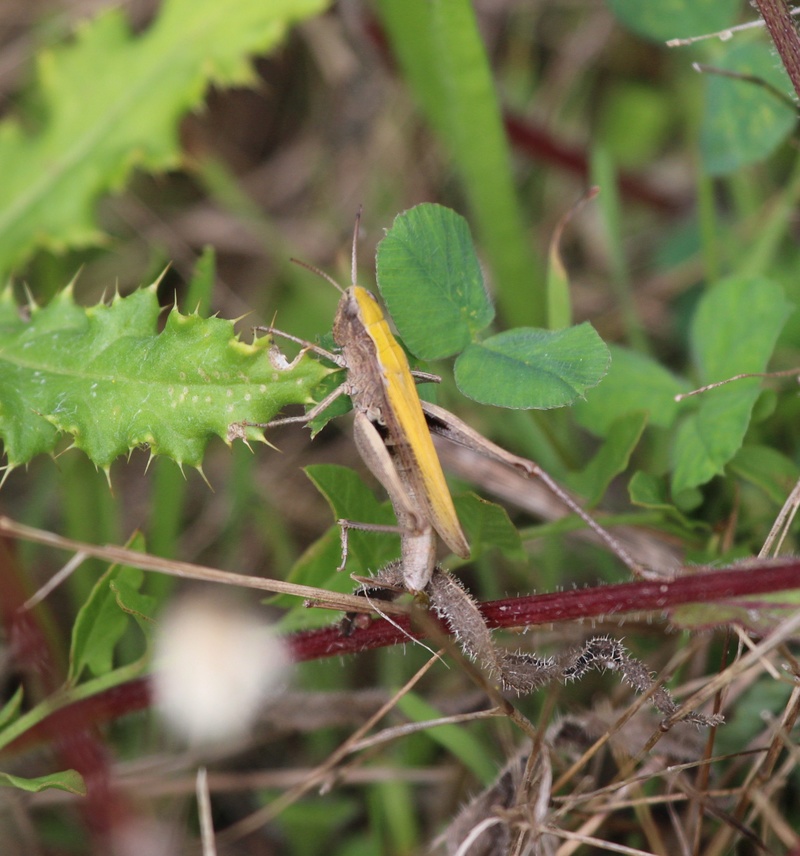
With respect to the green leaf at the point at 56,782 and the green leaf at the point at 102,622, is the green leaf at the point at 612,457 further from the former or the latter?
the green leaf at the point at 56,782

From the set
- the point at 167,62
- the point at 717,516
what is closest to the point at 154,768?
the point at 717,516

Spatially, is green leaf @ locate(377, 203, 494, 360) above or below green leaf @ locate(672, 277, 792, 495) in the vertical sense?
above

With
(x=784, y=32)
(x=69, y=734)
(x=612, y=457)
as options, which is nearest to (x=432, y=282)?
(x=612, y=457)

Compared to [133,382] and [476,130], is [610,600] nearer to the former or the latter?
[133,382]

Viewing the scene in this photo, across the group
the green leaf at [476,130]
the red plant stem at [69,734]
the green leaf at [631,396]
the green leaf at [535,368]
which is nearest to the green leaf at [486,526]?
the green leaf at [535,368]

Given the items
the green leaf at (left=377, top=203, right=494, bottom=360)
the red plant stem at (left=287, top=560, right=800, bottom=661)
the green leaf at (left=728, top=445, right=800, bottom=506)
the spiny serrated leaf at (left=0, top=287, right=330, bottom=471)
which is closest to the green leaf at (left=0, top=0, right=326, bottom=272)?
the spiny serrated leaf at (left=0, top=287, right=330, bottom=471)

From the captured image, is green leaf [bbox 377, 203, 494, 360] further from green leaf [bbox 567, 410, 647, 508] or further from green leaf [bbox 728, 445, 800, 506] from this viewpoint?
green leaf [bbox 728, 445, 800, 506]
